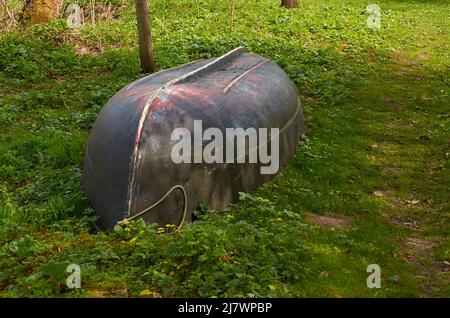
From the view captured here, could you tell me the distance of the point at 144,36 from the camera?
40.5ft

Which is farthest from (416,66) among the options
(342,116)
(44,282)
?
(44,282)

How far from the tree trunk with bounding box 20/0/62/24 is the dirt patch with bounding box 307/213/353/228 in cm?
1265

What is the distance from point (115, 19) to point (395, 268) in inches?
590

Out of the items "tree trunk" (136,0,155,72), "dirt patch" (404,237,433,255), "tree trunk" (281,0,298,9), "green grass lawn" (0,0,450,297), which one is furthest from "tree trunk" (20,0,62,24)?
"dirt patch" (404,237,433,255)

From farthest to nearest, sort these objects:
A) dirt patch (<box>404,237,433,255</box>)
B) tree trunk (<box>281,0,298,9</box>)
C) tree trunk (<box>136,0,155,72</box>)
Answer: tree trunk (<box>281,0,298,9</box>), tree trunk (<box>136,0,155,72</box>), dirt patch (<box>404,237,433,255</box>)

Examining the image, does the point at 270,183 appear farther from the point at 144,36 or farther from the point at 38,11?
the point at 38,11

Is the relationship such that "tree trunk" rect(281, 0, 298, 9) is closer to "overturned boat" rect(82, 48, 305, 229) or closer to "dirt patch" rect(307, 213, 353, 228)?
"overturned boat" rect(82, 48, 305, 229)

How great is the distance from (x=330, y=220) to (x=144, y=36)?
7.11m

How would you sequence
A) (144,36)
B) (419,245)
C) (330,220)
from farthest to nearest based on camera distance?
(144,36) → (330,220) → (419,245)

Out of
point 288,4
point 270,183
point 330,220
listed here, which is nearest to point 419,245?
point 330,220

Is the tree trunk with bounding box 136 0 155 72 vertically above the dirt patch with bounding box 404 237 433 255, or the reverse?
the tree trunk with bounding box 136 0 155 72

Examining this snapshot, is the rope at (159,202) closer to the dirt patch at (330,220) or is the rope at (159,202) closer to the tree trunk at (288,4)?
the dirt patch at (330,220)

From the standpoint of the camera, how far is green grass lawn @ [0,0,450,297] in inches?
206

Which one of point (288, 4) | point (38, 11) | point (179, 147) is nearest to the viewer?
point (179, 147)
